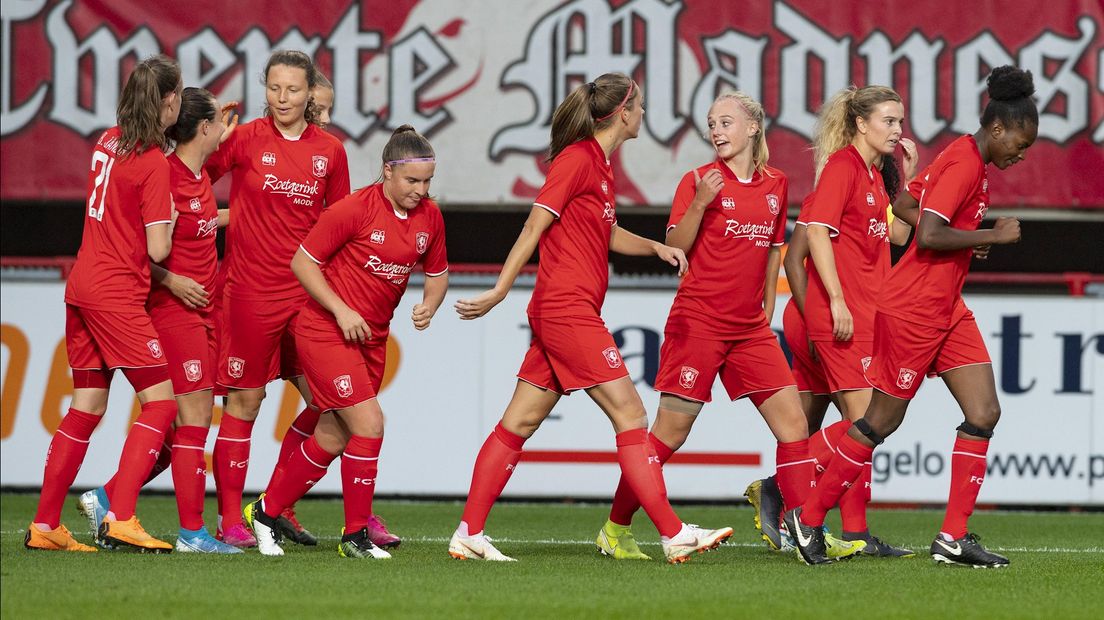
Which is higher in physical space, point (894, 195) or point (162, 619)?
point (894, 195)

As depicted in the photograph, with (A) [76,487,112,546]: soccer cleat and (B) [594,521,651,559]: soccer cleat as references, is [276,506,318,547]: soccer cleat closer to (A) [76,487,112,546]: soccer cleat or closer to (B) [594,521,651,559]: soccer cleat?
(A) [76,487,112,546]: soccer cleat

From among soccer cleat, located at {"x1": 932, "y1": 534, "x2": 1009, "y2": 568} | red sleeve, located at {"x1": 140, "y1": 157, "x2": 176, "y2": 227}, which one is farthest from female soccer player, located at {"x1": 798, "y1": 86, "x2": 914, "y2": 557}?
red sleeve, located at {"x1": 140, "y1": 157, "x2": 176, "y2": 227}

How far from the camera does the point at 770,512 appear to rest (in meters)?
7.55

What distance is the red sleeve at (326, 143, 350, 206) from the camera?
24.5ft

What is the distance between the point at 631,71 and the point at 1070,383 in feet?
12.8

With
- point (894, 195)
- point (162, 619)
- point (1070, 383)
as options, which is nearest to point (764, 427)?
point (1070, 383)

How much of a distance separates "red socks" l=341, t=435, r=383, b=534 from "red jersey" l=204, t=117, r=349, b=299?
0.92 m

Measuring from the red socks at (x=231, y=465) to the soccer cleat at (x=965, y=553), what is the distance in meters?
3.14

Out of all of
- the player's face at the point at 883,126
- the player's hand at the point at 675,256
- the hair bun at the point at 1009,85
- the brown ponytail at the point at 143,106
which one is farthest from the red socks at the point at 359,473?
the hair bun at the point at 1009,85

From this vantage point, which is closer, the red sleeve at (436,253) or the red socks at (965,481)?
the red socks at (965,481)

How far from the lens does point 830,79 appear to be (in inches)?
469

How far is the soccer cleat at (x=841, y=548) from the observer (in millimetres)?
6902

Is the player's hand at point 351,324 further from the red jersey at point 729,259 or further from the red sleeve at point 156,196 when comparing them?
the red jersey at point 729,259

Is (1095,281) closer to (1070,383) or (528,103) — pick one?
(1070,383)
